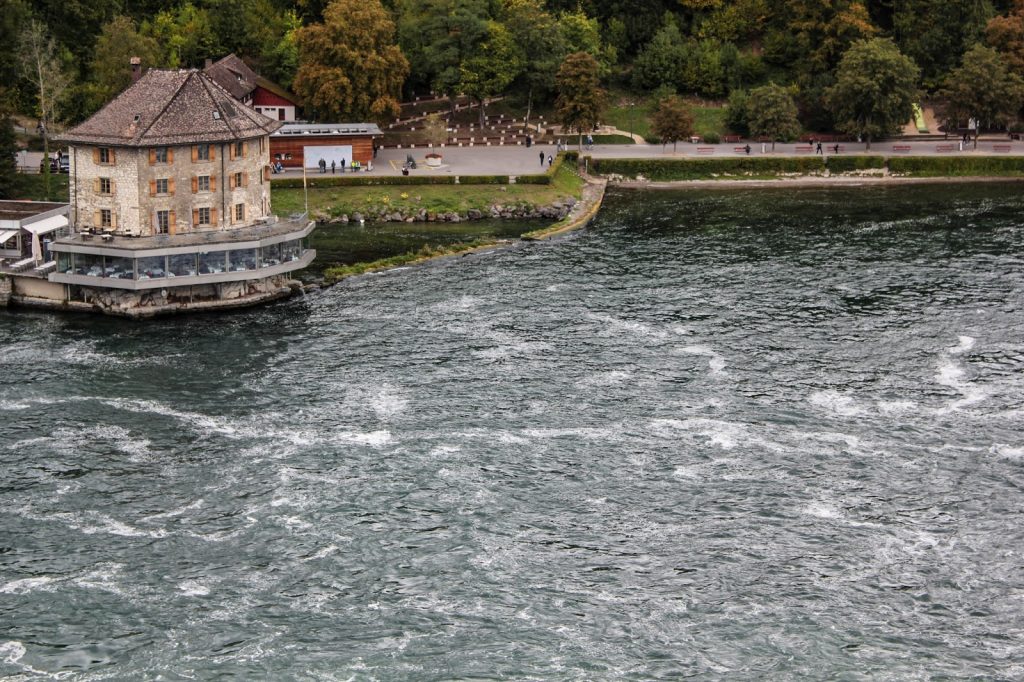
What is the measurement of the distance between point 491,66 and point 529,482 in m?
113

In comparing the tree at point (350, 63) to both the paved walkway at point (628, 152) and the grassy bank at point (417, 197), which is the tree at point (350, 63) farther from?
the grassy bank at point (417, 197)

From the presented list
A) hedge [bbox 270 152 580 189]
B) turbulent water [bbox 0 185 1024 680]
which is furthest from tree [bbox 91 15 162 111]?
turbulent water [bbox 0 185 1024 680]

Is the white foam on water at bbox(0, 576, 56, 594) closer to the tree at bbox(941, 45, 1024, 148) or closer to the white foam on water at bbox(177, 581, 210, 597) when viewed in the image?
the white foam on water at bbox(177, 581, 210, 597)

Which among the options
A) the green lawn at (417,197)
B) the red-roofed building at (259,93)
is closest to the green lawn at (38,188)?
the green lawn at (417,197)

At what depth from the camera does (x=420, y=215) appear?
153 m

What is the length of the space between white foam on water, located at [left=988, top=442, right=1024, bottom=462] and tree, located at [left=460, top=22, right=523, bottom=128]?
110918mm

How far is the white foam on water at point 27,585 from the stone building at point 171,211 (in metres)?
46.6

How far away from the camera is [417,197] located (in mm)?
156250

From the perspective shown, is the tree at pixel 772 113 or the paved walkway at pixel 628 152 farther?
the tree at pixel 772 113

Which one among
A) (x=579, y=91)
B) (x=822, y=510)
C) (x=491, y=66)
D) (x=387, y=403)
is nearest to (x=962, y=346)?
(x=822, y=510)

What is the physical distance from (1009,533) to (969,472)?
304 inches

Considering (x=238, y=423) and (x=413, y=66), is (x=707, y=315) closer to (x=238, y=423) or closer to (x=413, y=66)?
(x=238, y=423)

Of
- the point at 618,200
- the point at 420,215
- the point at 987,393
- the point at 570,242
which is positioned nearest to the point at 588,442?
the point at 987,393

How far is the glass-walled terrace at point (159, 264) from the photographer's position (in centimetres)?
11431
